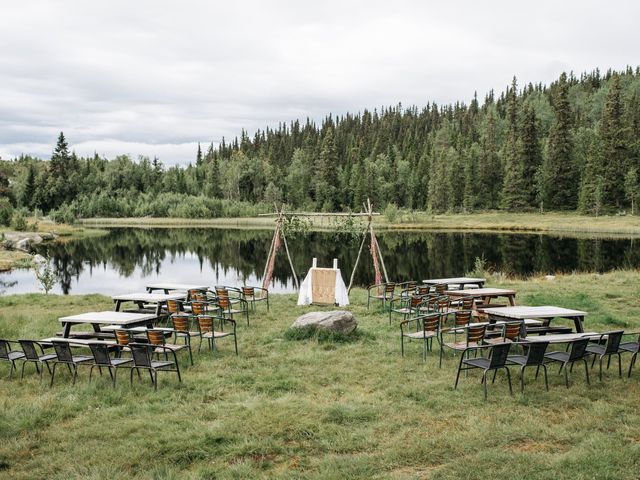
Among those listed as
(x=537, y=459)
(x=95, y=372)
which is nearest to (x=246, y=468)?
(x=537, y=459)

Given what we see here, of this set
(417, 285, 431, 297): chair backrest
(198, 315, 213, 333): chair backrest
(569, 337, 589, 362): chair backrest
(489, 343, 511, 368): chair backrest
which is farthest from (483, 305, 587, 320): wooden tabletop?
(198, 315, 213, 333): chair backrest

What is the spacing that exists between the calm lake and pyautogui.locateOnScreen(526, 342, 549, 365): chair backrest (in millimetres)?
14061

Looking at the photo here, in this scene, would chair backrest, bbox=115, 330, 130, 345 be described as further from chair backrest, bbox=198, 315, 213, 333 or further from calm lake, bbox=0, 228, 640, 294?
calm lake, bbox=0, 228, 640, 294

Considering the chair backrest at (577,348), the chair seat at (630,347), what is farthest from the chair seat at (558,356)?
the chair seat at (630,347)

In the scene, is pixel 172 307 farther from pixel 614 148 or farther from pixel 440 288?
pixel 614 148

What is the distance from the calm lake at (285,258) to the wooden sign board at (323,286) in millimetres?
5062

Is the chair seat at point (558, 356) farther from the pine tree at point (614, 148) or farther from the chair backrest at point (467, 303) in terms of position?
the pine tree at point (614, 148)

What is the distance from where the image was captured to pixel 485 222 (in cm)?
6456

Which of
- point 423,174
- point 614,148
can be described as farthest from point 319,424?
point 423,174

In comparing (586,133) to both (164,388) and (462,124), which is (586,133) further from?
(164,388)

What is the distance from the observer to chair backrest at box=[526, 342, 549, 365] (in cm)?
797

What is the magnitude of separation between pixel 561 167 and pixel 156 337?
67323mm

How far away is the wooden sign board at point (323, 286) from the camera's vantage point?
56.1 feet

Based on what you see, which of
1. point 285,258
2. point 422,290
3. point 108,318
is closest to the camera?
point 108,318
